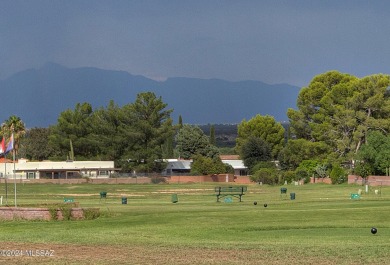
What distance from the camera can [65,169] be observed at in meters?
138

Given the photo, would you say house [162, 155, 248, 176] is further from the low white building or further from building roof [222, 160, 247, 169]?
the low white building

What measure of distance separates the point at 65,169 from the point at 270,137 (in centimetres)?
3722

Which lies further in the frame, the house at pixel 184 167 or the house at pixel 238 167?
the house at pixel 238 167

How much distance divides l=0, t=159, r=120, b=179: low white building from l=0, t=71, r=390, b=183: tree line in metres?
3.22

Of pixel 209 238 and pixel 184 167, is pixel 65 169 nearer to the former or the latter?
pixel 184 167

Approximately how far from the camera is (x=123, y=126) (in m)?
143

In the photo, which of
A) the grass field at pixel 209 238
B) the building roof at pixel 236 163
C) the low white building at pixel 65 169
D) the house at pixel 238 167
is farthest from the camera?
the building roof at pixel 236 163

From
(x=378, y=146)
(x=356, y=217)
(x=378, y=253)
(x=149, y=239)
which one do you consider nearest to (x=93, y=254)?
(x=149, y=239)

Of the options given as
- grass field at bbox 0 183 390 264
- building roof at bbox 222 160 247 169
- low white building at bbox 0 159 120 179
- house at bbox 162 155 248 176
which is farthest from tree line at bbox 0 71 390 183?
grass field at bbox 0 183 390 264

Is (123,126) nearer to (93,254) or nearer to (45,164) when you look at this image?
(45,164)

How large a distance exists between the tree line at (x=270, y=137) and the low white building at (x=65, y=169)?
10.6 ft

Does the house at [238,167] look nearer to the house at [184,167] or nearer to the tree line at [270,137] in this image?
the house at [184,167]

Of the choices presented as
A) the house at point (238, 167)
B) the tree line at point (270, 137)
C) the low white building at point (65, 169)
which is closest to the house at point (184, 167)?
the house at point (238, 167)

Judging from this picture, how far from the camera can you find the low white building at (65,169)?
139125 mm
